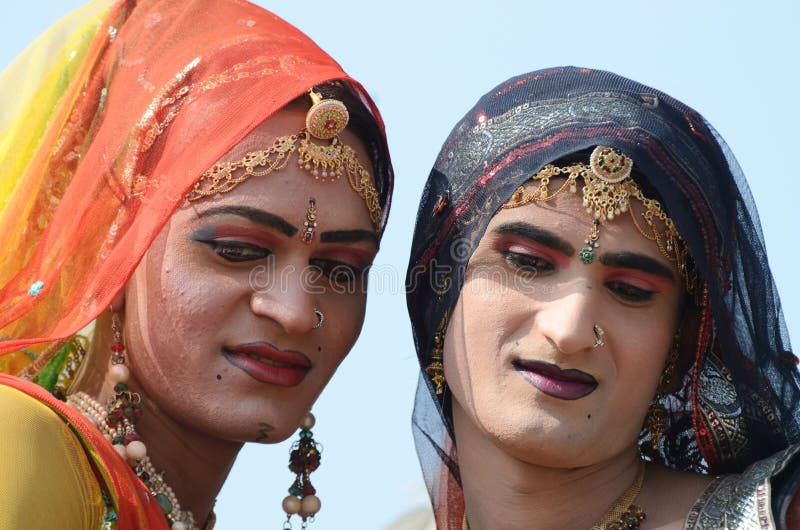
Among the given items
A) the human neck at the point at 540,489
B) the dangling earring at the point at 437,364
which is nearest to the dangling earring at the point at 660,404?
the human neck at the point at 540,489

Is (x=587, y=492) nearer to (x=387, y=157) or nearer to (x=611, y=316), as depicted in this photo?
(x=611, y=316)

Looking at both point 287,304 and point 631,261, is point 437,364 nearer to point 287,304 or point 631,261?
point 287,304

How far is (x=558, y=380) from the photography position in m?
4.55

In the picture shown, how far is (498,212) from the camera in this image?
4.75 m

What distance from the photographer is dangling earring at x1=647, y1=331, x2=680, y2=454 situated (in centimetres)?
482

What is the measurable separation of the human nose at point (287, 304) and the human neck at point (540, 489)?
69cm

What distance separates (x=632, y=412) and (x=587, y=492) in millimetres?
320

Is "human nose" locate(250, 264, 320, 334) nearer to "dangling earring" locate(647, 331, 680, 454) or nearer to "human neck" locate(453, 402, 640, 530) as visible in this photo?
"human neck" locate(453, 402, 640, 530)

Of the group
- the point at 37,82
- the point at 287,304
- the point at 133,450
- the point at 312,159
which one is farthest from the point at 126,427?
the point at 37,82

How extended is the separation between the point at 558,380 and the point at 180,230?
4.30 feet

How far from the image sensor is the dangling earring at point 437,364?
495 centimetres

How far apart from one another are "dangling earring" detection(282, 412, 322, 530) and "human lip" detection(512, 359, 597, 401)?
38.0 inches

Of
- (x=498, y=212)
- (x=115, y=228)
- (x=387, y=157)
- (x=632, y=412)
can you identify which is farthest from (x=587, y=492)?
(x=115, y=228)

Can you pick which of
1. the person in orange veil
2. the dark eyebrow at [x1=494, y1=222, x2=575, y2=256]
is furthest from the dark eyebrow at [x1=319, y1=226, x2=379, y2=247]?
the dark eyebrow at [x1=494, y1=222, x2=575, y2=256]
